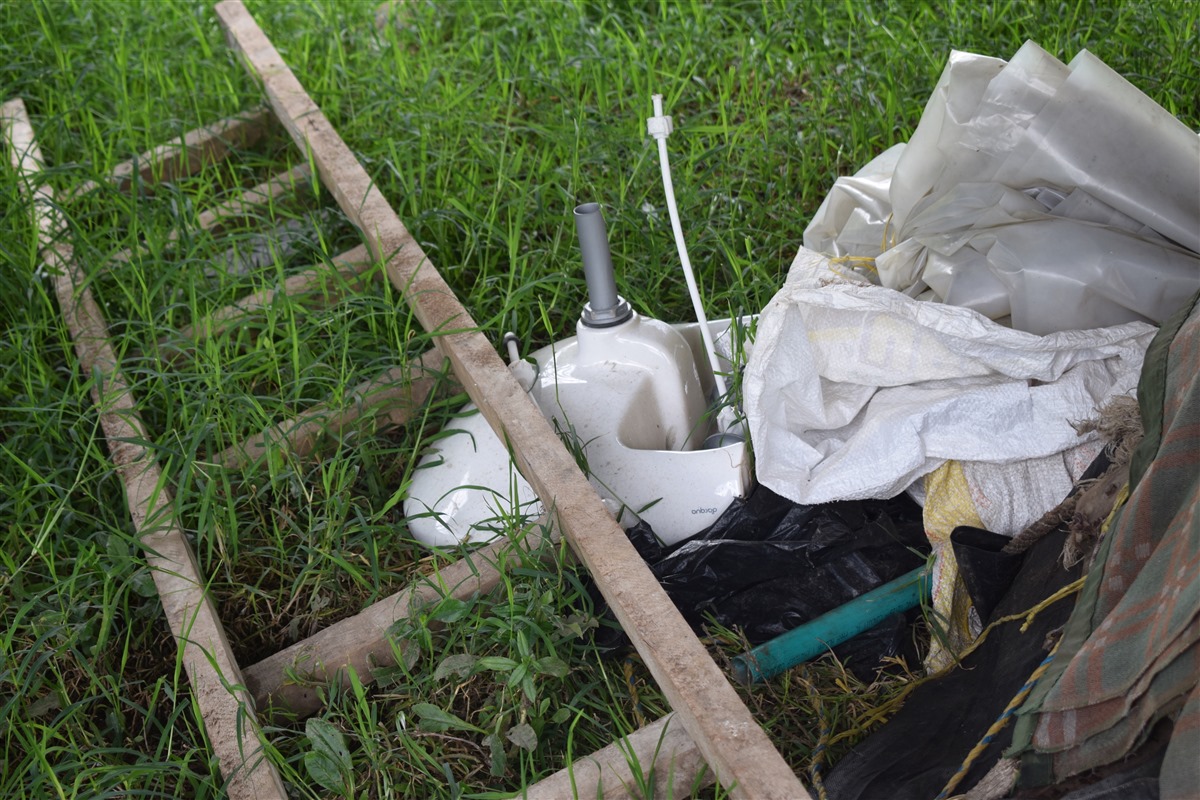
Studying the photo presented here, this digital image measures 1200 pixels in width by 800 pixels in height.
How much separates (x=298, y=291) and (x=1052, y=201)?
1752mm

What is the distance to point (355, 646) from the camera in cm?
199

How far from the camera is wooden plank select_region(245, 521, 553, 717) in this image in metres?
1.96

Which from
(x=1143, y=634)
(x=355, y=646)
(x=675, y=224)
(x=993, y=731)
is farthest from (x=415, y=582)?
(x=1143, y=634)

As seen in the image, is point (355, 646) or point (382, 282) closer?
point (355, 646)

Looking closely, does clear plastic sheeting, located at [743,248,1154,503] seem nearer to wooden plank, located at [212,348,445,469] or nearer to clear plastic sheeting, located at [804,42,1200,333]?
clear plastic sheeting, located at [804,42,1200,333]

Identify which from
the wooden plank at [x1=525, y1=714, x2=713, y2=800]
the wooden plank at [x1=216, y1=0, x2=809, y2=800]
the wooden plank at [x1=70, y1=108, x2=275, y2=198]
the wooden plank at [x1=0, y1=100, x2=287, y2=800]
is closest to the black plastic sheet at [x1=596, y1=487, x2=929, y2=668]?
the wooden plank at [x1=216, y1=0, x2=809, y2=800]

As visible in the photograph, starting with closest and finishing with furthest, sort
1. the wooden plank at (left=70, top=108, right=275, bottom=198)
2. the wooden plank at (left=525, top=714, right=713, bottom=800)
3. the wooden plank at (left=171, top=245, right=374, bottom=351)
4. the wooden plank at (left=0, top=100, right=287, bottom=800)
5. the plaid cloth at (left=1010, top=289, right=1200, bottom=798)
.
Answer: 1. the plaid cloth at (left=1010, top=289, right=1200, bottom=798)
2. the wooden plank at (left=525, top=714, right=713, bottom=800)
3. the wooden plank at (left=0, top=100, right=287, bottom=800)
4. the wooden plank at (left=171, top=245, right=374, bottom=351)
5. the wooden plank at (left=70, top=108, right=275, bottom=198)

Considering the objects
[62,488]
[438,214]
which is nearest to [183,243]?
[438,214]

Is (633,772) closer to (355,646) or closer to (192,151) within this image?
(355,646)

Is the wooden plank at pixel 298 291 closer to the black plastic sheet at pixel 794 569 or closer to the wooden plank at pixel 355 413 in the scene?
the wooden plank at pixel 355 413

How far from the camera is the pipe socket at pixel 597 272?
218 cm

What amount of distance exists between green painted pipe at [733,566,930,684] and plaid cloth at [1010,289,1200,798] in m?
0.48

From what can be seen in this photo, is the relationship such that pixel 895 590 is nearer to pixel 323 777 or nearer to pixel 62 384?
pixel 323 777

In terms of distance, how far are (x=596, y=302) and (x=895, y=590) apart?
2.61 ft
